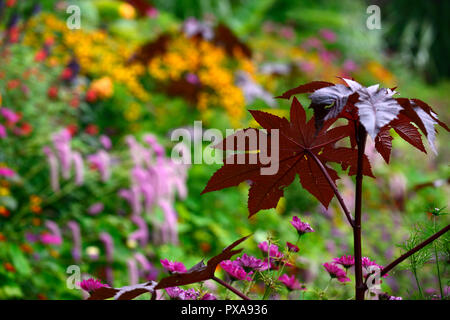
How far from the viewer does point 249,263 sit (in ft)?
2.65

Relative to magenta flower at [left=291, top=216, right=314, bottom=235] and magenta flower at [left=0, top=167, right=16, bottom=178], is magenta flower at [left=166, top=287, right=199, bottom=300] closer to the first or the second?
magenta flower at [left=291, top=216, right=314, bottom=235]

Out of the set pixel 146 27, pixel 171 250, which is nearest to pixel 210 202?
pixel 171 250

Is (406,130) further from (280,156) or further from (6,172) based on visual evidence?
(6,172)

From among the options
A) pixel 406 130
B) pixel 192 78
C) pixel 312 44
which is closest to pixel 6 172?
pixel 406 130

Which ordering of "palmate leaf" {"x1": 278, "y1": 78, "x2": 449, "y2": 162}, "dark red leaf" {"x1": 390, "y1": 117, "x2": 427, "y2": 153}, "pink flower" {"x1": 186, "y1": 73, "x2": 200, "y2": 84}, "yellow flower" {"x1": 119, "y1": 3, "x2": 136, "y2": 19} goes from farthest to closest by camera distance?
"yellow flower" {"x1": 119, "y1": 3, "x2": 136, "y2": 19}
"pink flower" {"x1": 186, "y1": 73, "x2": 200, "y2": 84}
"dark red leaf" {"x1": 390, "y1": 117, "x2": 427, "y2": 153}
"palmate leaf" {"x1": 278, "y1": 78, "x2": 449, "y2": 162}

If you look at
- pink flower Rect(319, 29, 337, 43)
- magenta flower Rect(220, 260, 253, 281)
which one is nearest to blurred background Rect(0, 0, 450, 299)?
magenta flower Rect(220, 260, 253, 281)

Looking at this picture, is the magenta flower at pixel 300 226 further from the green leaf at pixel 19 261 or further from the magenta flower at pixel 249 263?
the green leaf at pixel 19 261

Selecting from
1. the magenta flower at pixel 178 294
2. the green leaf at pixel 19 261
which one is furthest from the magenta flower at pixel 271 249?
the green leaf at pixel 19 261

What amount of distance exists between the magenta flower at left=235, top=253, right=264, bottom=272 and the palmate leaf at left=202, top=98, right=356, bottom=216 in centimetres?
9

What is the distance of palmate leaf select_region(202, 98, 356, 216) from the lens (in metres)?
0.74

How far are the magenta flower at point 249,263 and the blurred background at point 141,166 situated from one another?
0.10 metres

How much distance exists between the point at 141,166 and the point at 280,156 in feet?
6.83
